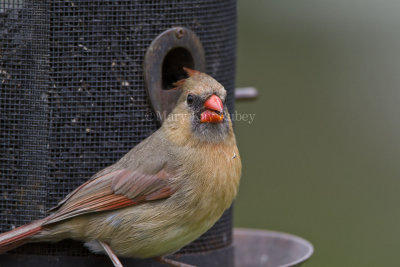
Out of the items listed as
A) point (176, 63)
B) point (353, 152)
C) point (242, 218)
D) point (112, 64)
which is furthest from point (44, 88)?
point (353, 152)

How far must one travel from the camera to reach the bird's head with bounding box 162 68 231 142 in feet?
16.9

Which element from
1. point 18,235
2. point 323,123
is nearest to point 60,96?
point 18,235

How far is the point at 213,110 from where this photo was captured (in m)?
5.12

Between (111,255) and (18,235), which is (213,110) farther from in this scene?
(18,235)

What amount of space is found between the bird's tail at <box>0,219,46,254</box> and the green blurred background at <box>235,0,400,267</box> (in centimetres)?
397

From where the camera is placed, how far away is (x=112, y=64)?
5.46 m

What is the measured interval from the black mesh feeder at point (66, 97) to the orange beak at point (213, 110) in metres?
0.47

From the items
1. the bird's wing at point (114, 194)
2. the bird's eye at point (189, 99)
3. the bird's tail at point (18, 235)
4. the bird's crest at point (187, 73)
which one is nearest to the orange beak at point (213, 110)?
the bird's eye at point (189, 99)

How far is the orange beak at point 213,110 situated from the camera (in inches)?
201

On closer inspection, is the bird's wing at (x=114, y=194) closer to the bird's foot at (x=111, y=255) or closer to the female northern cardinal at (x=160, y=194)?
the female northern cardinal at (x=160, y=194)

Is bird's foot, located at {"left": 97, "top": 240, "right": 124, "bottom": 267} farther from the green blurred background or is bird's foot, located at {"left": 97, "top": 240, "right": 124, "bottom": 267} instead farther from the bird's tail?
the green blurred background

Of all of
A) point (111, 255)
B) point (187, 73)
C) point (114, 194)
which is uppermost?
point (187, 73)

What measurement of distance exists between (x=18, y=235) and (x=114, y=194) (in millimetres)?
592

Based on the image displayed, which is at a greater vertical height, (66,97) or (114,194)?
(66,97)
